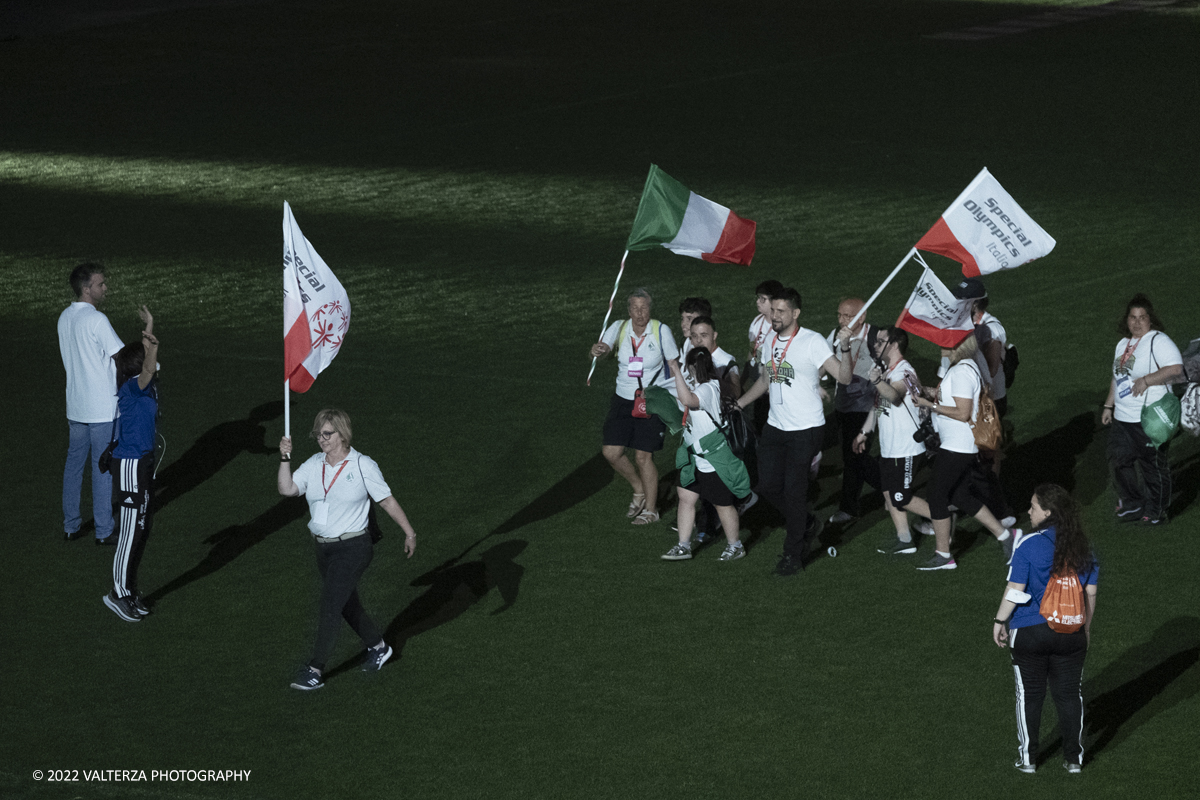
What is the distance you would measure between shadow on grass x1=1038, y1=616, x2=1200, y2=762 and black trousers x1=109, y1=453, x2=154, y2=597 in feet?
20.4

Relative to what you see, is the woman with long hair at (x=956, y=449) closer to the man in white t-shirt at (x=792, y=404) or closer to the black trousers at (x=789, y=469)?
the man in white t-shirt at (x=792, y=404)

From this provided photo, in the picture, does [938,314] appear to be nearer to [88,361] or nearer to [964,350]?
[964,350]

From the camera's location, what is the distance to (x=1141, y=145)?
84.3 feet

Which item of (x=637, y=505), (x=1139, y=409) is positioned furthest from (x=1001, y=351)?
(x=637, y=505)

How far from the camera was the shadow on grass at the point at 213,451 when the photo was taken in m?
13.5

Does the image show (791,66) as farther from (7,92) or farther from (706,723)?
(706,723)

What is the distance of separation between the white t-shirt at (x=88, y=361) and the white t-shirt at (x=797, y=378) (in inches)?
195

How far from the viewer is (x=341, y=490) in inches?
364

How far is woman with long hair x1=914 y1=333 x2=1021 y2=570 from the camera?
10547 millimetres

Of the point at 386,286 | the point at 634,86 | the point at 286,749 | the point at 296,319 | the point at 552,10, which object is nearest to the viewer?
the point at 286,749

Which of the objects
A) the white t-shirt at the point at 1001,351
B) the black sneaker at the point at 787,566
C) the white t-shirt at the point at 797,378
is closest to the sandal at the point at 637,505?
the black sneaker at the point at 787,566

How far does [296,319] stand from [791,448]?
12.1ft

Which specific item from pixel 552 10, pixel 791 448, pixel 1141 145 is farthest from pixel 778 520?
pixel 552 10

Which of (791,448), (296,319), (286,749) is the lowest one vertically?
(286,749)
